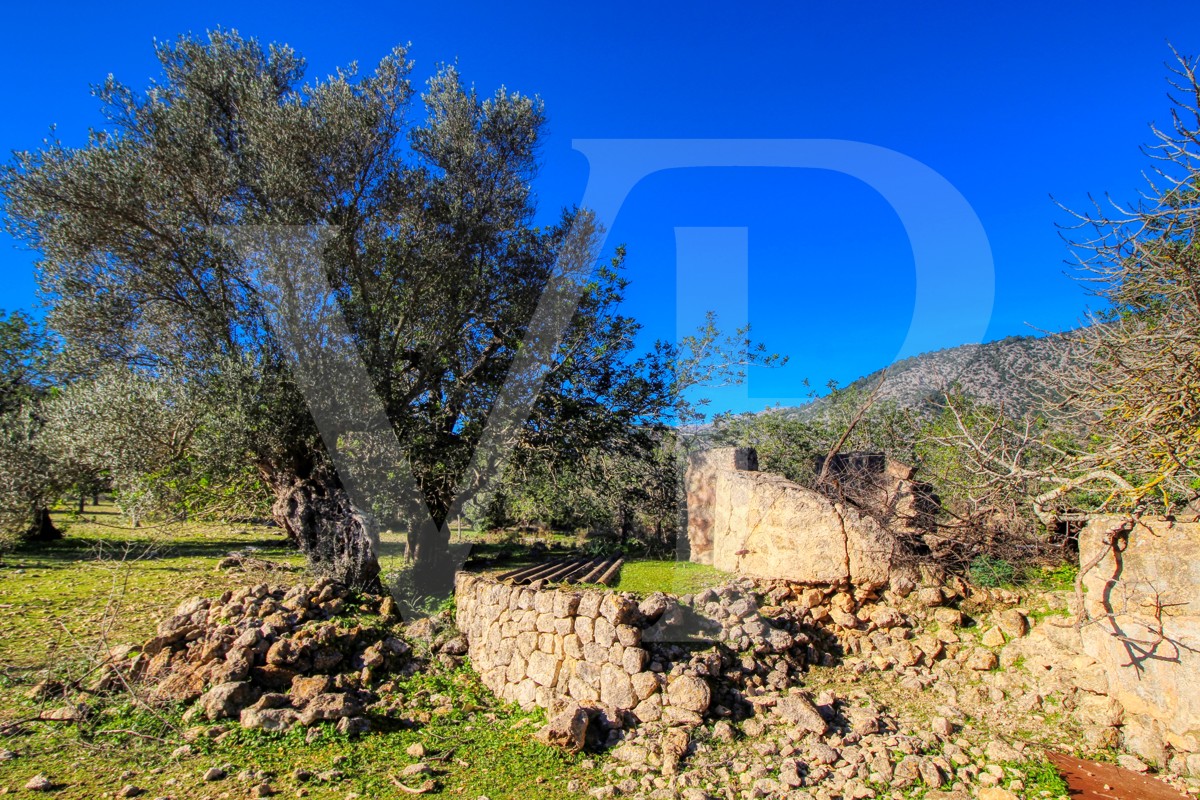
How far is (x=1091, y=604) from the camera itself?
6.38 metres

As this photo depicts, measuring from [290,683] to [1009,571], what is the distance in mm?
8946

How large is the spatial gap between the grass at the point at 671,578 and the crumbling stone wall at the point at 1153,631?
14.7ft

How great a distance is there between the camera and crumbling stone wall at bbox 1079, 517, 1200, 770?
5.55 metres

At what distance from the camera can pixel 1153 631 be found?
5793mm

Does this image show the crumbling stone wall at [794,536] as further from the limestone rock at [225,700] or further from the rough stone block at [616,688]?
the limestone rock at [225,700]

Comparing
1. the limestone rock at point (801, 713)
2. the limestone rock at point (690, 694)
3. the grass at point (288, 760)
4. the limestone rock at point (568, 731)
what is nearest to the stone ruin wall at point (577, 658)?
the limestone rock at point (690, 694)

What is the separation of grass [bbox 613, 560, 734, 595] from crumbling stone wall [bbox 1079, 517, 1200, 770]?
14.7 ft

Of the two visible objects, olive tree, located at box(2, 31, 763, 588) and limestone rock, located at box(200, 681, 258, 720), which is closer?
limestone rock, located at box(200, 681, 258, 720)

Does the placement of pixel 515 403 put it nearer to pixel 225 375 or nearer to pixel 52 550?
pixel 225 375

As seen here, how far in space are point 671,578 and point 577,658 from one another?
4698mm

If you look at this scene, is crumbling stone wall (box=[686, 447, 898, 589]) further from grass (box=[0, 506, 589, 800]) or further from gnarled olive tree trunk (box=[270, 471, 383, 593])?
gnarled olive tree trunk (box=[270, 471, 383, 593])

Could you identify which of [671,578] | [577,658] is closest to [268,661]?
[577,658]

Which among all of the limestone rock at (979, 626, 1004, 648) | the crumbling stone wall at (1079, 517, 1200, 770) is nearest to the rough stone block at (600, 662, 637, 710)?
the limestone rock at (979, 626, 1004, 648)

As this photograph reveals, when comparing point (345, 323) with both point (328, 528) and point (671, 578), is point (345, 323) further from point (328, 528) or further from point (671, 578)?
point (671, 578)
